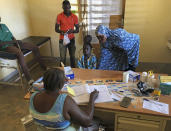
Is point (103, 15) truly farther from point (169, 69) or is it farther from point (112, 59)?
point (169, 69)

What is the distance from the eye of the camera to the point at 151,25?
3.56m

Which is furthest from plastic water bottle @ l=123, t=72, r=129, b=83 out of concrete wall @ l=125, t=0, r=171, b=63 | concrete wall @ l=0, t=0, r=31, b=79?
concrete wall @ l=0, t=0, r=31, b=79

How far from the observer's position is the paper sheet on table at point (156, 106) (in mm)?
1445

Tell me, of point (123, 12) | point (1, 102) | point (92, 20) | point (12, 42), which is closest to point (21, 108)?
point (1, 102)

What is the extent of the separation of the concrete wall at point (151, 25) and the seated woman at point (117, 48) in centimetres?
111

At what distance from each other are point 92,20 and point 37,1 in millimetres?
1313

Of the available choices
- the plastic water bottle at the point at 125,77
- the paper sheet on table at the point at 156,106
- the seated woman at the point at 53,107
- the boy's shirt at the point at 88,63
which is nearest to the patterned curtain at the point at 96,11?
the boy's shirt at the point at 88,63

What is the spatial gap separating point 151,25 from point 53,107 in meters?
3.09

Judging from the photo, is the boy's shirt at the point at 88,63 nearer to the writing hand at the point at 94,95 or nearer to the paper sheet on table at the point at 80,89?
the paper sheet on table at the point at 80,89

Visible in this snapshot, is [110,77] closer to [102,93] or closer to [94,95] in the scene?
[102,93]

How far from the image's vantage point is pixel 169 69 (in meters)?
3.63

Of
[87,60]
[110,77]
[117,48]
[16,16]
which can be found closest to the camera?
[110,77]

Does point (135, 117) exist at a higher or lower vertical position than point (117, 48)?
lower

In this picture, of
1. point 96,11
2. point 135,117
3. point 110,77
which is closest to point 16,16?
point 96,11
